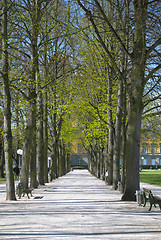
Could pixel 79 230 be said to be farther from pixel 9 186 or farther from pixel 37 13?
pixel 37 13

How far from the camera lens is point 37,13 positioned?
70.7ft

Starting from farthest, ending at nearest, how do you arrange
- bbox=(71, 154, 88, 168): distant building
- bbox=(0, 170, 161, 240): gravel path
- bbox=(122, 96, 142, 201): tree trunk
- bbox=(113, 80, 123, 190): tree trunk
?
bbox=(71, 154, 88, 168): distant building → bbox=(113, 80, 123, 190): tree trunk → bbox=(122, 96, 142, 201): tree trunk → bbox=(0, 170, 161, 240): gravel path

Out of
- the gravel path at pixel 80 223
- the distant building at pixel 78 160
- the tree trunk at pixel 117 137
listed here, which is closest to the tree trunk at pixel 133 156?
the gravel path at pixel 80 223

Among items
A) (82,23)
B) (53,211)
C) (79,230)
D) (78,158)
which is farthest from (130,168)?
(78,158)

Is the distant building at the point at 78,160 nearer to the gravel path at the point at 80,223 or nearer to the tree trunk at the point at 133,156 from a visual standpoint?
the tree trunk at the point at 133,156

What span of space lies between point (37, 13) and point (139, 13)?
321 inches

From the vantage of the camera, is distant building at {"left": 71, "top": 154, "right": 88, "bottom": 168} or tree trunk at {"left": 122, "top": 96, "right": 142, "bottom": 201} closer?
tree trunk at {"left": 122, "top": 96, "right": 142, "bottom": 201}

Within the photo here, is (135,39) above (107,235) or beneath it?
above

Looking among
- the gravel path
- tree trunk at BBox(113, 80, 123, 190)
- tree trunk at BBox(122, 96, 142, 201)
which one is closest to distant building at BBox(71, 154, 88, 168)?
tree trunk at BBox(113, 80, 123, 190)

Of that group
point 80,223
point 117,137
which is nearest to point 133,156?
point 80,223

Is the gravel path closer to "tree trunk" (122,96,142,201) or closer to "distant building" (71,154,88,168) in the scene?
"tree trunk" (122,96,142,201)

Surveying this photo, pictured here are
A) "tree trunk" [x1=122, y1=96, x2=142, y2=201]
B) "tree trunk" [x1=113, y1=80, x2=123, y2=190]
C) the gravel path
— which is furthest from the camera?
"tree trunk" [x1=113, y1=80, x2=123, y2=190]

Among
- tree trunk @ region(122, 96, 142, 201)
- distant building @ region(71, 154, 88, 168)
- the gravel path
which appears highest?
tree trunk @ region(122, 96, 142, 201)

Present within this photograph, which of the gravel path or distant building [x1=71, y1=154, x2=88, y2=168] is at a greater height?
the gravel path
